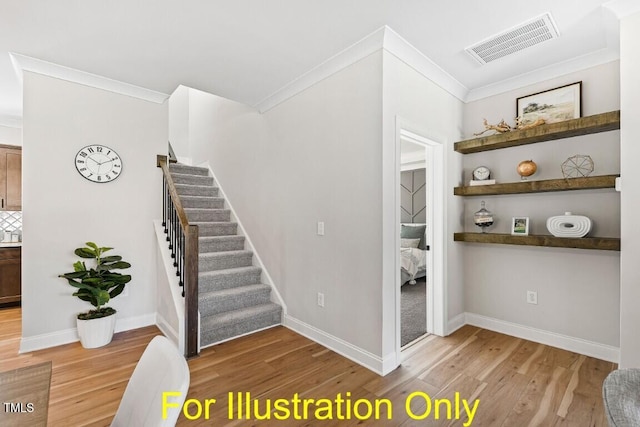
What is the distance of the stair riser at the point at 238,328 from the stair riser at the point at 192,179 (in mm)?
2625

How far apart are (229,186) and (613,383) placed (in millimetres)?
4328


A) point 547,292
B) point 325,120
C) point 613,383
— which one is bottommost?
point 547,292

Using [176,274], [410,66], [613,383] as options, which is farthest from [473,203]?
[176,274]

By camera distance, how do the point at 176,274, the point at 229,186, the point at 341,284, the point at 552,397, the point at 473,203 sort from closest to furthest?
the point at 552,397
the point at 341,284
the point at 176,274
the point at 473,203
the point at 229,186

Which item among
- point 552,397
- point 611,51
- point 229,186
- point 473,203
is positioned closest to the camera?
point 552,397

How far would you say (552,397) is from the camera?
2.06 meters

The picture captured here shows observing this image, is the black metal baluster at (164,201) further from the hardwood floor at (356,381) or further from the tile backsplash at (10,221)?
the tile backsplash at (10,221)

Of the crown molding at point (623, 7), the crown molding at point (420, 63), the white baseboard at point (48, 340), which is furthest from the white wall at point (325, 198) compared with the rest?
the white baseboard at point (48, 340)

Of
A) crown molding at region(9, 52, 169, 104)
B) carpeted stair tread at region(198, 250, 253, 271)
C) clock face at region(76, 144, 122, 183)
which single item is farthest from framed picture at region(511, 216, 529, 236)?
clock face at region(76, 144, 122, 183)

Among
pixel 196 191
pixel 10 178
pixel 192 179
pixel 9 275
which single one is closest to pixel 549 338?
pixel 196 191

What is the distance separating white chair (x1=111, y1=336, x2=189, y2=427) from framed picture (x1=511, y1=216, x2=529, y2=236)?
303 centimetres

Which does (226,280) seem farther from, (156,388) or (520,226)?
(520,226)

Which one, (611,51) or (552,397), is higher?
(611,51)

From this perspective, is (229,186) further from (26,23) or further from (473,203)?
(473,203)
